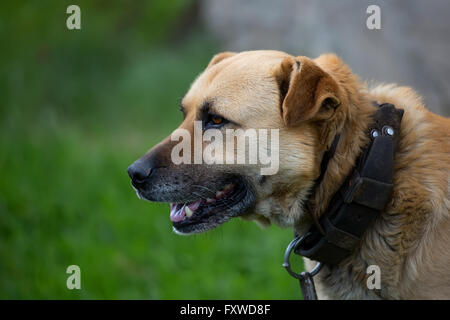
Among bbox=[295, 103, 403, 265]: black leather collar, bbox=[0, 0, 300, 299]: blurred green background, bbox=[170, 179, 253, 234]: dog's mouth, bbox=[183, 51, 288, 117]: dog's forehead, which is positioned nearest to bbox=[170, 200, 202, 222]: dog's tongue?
bbox=[170, 179, 253, 234]: dog's mouth

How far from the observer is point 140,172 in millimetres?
2771

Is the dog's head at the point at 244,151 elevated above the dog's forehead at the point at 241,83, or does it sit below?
below

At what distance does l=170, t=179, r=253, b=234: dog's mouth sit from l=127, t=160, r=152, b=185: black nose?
1.08 feet

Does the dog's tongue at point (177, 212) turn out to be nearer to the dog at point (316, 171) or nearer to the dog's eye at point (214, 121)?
the dog at point (316, 171)

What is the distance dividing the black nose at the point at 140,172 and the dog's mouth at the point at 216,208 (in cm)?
33

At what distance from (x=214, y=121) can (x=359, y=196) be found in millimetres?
879

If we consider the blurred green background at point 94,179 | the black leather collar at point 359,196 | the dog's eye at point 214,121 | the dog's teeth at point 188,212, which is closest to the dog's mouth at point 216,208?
the dog's teeth at point 188,212

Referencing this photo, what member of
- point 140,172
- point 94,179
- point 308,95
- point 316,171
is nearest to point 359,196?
point 316,171

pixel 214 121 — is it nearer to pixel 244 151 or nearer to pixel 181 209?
pixel 244 151

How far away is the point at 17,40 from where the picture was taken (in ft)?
26.4

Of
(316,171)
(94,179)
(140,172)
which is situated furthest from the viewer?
(94,179)

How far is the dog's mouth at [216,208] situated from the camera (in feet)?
9.23
